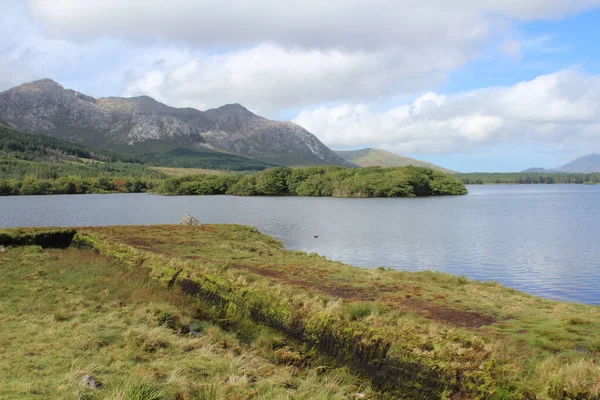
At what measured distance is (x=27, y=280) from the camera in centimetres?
1862

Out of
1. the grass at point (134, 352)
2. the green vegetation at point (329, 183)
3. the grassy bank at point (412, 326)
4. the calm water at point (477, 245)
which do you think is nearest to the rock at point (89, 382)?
the grass at point (134, 352)

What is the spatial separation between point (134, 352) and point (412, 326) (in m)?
6.54

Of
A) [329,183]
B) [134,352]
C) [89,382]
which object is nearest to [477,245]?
[134,352]

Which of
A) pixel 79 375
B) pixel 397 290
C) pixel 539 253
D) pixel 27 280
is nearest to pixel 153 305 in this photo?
pixel 79 375

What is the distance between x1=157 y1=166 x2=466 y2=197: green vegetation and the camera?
5930 inches

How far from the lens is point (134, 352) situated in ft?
34.2

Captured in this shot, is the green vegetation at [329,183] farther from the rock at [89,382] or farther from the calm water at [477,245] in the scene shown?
the rock at [89,382]

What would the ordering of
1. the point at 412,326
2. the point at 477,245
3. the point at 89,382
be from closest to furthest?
the point at 89,382 → the point at 412,326 → the point at 477,245

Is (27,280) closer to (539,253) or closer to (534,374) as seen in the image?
(534,374)

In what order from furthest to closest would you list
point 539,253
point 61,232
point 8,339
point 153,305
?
point 539,253, point 61,232, point 153,305, point 8,339

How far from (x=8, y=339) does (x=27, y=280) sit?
8.71 m

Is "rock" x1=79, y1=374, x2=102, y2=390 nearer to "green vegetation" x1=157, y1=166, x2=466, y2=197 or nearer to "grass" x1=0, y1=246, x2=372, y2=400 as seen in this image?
"grass" x1=0, y1=246, x2=372, y2=400

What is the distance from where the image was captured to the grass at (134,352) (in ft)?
26.9

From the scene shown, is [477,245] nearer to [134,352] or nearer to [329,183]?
[134,352]
